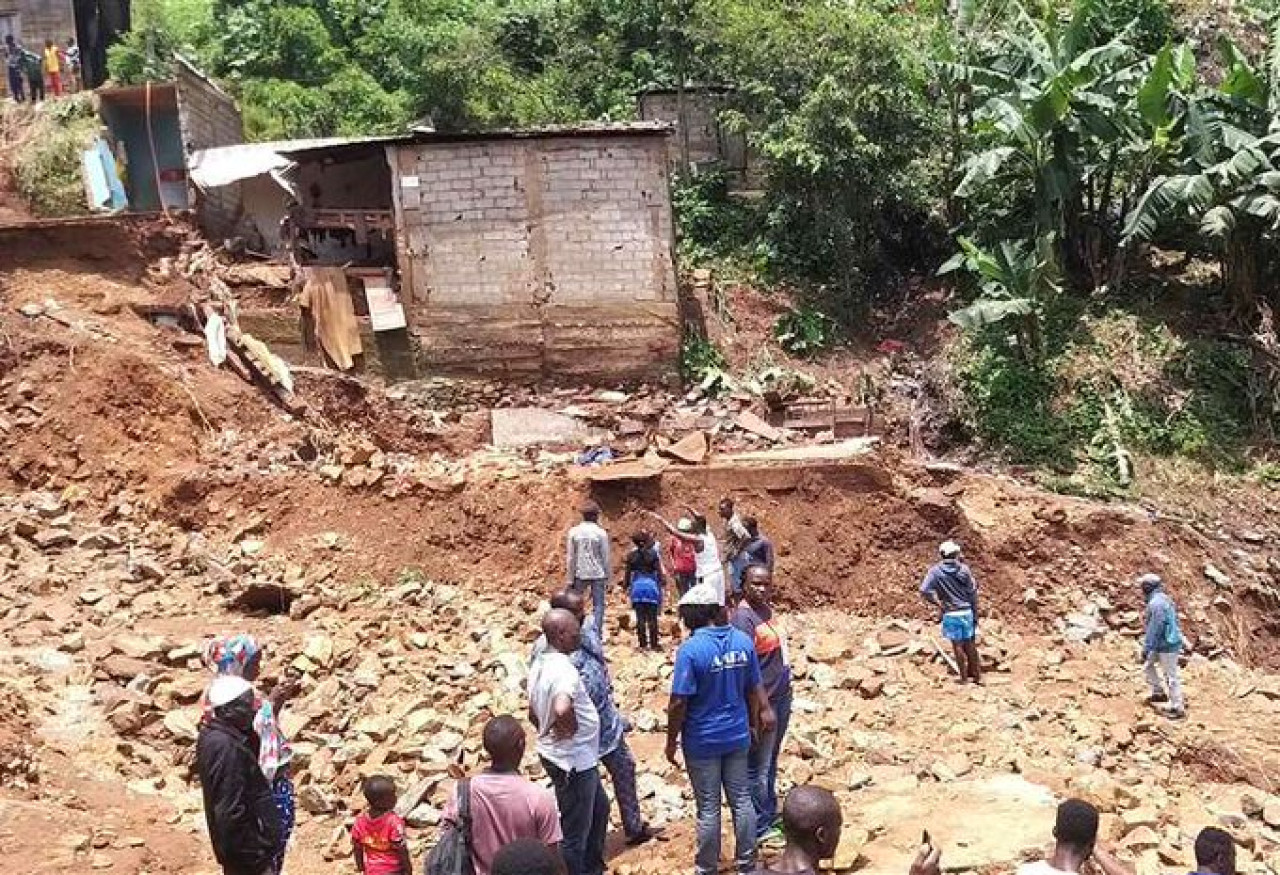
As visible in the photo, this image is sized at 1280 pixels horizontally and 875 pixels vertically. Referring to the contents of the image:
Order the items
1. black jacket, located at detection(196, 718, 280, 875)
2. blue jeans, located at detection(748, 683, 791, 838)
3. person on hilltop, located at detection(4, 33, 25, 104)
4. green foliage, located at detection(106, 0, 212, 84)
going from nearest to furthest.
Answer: black jacket, located at detection(196, 718, 280, 875)
blue jeans, located at detection(748, 683, 791, 838)
person on hilltop, located at detection(4, 33, 25, 104)
green foliage, located at detection(106, 0, 212, 84)

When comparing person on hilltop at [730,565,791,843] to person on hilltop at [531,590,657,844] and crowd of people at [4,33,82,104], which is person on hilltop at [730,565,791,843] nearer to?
person on hilltop at [531,590,657,844]

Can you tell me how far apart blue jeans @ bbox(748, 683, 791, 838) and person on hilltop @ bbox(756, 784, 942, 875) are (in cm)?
212

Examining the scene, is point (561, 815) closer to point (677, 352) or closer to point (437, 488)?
point (437, 488)

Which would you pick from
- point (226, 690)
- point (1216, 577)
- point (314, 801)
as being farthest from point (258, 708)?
point (1216, 577)

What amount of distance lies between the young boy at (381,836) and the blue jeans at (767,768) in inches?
69.6

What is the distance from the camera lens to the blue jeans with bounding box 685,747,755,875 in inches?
218

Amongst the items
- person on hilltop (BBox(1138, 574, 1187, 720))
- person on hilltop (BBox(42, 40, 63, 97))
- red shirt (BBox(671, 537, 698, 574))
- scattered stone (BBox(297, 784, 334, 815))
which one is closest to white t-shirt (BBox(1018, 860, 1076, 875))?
scattered stone (BBox(297, 784, 334, 815))

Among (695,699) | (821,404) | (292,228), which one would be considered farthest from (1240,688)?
(292,228)

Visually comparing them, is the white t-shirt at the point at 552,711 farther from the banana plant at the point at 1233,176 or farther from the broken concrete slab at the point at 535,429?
the banana plant at the point at 1233,176

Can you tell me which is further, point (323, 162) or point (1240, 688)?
point (323, 162)

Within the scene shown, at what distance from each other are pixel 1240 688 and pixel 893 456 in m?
4.28

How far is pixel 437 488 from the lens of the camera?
1259 cm

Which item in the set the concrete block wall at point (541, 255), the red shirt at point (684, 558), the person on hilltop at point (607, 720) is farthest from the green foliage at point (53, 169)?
the person on hilltop at point (607, 720)

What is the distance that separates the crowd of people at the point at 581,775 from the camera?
4.04 m
